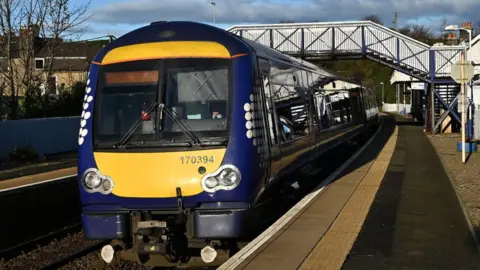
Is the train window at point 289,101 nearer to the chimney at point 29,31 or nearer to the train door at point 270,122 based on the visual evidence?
the train door at point 270,122

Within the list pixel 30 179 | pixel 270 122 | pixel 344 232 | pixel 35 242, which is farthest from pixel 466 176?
pixel 30 179

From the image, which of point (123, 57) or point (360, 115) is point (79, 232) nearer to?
point (123, 57)

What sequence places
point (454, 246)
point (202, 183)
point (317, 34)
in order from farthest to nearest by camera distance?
point (317, 34)
point (454, 246)
point (202, 183)

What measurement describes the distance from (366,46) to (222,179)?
88.7ft

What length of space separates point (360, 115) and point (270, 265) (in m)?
18.3

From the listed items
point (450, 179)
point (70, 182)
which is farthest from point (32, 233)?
point (450, 179)

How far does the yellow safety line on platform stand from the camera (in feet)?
20.6

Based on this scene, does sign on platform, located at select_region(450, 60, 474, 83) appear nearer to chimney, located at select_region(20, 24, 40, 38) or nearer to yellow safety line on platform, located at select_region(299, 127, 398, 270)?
yellow safety line on platform, located at select_region(299, 127, 398, 270)

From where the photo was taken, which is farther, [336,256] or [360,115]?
[360,115]

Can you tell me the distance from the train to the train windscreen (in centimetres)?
1

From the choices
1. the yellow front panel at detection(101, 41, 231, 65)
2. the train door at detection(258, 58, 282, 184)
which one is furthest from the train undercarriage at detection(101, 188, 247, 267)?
the yellow front panel at detection(101, 41, 231, 65)

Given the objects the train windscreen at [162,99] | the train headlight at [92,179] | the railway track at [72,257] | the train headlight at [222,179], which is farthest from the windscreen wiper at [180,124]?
the railway track at [72,257]

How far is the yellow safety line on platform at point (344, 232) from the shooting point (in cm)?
627

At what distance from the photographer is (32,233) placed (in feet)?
36.8
